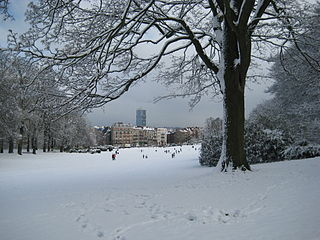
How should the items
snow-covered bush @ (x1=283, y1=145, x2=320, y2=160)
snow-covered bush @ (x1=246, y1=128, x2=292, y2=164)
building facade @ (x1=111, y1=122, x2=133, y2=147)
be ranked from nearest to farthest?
snow-covered bush @ (x1=283, y1=145, x2=320, y2=160), snow-covered bush @ (x1=246, y1=128, x2=292, y2=164), building facade @ (x1=111, y1=122, x2=133, y2=147)

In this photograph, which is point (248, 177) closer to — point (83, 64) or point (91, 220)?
point (91, 220)

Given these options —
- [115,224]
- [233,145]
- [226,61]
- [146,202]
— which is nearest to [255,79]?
[226,61]

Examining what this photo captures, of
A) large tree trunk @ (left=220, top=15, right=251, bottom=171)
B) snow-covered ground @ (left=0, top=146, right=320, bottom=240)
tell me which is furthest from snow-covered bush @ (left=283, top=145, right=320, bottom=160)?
snow-covered ground @ (left=0, top=146, right=320, bottom=240)

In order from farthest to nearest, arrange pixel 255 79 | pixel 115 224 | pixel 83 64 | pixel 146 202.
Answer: pixel 255 79 → pixel 83 64 → pixel 146 202 → pixel 115 224

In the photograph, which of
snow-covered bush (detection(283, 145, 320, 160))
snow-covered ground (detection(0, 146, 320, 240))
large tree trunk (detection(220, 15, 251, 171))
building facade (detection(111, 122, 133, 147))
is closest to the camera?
snow-covered ground (detection(0, 146, 320, 240))

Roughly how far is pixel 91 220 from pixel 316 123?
17.6 metres

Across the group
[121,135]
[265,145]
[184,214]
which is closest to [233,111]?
[184,214]

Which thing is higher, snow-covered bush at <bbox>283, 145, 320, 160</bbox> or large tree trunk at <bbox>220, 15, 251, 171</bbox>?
large tree trunk at <bbox>220, 15, 251, 171</bbox>

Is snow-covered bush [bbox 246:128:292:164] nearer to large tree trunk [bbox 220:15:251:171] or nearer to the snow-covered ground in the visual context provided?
large tree trunk [bbox 220:15:251:171]

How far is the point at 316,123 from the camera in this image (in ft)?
56.4

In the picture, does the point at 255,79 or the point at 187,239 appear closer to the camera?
the point at 187,239

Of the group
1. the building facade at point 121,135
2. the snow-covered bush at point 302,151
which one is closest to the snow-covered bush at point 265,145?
the snow-covered bush at point 302,151

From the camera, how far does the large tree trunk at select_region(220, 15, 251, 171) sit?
341 inches

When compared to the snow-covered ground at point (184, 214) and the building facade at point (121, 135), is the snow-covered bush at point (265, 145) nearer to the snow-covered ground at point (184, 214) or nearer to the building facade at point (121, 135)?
the snow-covered ground at point (184, 214)
